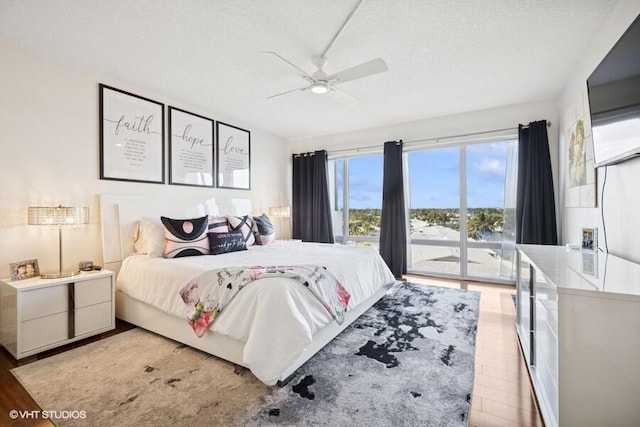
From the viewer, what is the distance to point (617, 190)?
2.01m

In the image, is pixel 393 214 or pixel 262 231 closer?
pixel 262 231

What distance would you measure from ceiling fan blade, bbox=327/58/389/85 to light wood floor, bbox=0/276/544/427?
231 centimetres

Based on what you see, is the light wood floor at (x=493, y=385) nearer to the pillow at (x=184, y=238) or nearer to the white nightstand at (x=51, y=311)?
the white nightstand at (x=51, y=311)

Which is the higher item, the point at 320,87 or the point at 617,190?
the point at 320,87

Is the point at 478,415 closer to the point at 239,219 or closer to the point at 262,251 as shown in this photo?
the point at 262,251

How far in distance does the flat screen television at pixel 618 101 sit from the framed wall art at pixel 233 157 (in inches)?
158

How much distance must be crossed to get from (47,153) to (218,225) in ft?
5.39

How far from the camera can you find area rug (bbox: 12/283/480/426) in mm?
1535

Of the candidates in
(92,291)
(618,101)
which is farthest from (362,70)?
(92,291)

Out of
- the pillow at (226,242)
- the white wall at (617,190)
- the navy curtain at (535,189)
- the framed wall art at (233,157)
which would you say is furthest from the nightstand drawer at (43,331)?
the navy curtain at (535,189)

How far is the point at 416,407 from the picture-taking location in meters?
1.59

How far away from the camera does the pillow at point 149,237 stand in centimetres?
292

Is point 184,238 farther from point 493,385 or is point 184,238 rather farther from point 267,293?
point 493,385

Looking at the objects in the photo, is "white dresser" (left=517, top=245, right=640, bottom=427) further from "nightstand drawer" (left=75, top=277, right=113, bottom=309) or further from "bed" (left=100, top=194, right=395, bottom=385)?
"nightstand drawer" (left=75, top=277, right=113, bottom=309)
